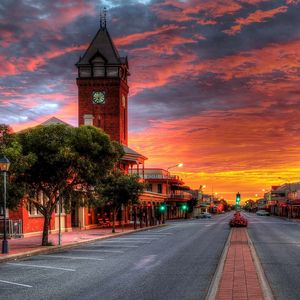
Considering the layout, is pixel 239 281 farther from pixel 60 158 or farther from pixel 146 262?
pixel 60 158

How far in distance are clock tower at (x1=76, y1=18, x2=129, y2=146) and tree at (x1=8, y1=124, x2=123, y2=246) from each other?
53727 mm

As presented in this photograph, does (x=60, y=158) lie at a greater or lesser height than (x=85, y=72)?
lesser

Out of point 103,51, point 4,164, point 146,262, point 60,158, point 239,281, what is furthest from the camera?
point 103,51

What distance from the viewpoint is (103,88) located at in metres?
86.8

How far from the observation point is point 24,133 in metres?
29.7

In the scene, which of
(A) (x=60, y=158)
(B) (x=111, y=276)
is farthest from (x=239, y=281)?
(A) (x=60, y=158)

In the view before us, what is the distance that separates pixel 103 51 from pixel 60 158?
62.2 metres

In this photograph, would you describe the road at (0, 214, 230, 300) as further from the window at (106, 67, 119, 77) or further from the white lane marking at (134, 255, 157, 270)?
the window at (106, 67, 119, 77)

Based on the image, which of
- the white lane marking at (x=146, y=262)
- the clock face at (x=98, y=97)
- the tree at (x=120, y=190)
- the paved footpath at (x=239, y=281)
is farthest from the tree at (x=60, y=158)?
the clock face at (x=98, y=97)

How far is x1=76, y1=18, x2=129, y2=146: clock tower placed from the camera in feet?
282

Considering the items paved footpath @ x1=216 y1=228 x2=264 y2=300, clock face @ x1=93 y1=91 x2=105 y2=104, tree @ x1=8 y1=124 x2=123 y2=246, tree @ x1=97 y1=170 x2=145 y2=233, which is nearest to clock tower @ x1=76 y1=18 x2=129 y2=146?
clock face @ x1=93 y1=91 x2=105 y2=104

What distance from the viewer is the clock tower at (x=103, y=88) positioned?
85.9 metres

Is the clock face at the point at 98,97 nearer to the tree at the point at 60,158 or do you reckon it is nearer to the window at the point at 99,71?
A: the window at the point at 99,71

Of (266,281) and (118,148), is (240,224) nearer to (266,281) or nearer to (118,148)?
(118,148)
